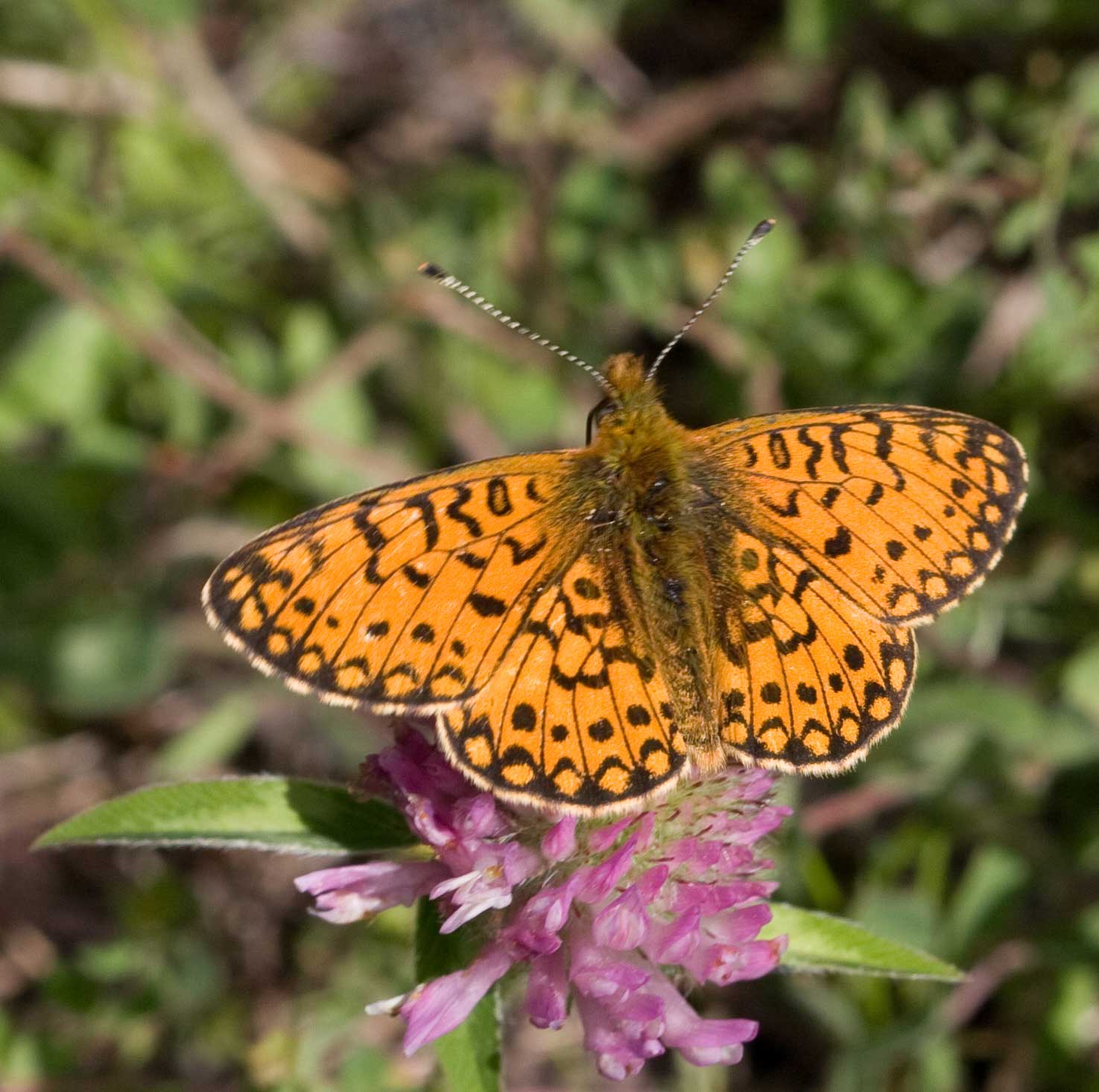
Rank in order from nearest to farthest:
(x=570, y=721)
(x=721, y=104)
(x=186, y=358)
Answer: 1. (x=570, y=721)
2. (x=186, y=358)
3. (x=721, y=104)

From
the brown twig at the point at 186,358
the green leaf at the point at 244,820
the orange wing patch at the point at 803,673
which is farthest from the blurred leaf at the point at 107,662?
the orange wing patch at the point at 803,673

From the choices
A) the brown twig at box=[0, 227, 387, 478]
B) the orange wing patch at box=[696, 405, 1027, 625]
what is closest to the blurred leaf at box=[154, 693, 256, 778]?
the brown twig at box=[0, 227, 387, 478]

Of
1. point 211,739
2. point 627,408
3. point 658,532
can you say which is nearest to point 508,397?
point 211,739

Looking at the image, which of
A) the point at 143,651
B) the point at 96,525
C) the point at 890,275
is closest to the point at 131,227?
the point at 96,525

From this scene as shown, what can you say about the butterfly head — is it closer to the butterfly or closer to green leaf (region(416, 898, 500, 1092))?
the butterfly

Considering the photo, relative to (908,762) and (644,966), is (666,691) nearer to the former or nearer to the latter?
(644,966)

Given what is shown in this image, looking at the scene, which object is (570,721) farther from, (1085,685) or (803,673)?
(1085,685)

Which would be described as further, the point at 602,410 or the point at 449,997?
the point at 602,410
